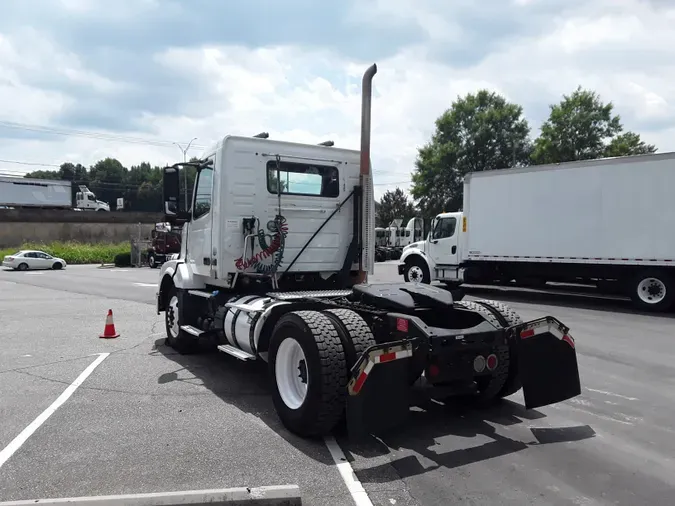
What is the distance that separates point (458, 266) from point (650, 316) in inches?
227

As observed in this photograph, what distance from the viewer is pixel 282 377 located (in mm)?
5215

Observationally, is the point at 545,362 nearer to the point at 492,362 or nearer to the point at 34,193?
the point at 492,362

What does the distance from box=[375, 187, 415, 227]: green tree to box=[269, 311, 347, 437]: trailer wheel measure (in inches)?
2358

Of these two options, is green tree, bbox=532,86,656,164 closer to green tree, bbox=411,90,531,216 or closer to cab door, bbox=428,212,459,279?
green tree, bbox=411,90,531,216

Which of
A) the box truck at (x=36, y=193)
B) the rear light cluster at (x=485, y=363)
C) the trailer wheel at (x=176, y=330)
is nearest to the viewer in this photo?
the rear light cluster at (x=485, y=363)

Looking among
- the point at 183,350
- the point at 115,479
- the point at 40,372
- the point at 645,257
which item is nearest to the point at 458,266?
the point at 645,257

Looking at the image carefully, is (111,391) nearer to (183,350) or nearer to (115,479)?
(183,350)

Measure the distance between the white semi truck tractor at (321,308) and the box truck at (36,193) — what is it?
188ft

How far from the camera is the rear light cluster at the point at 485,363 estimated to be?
192 inches

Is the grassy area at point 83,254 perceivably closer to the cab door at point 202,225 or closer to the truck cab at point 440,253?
the truck cab at point 440,253

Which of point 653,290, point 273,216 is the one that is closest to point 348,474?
point 273,216

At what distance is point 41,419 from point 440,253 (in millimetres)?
13786

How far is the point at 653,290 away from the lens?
1322 cm

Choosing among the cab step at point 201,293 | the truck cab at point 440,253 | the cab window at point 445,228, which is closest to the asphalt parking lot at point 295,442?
the cab step at point 201,293
